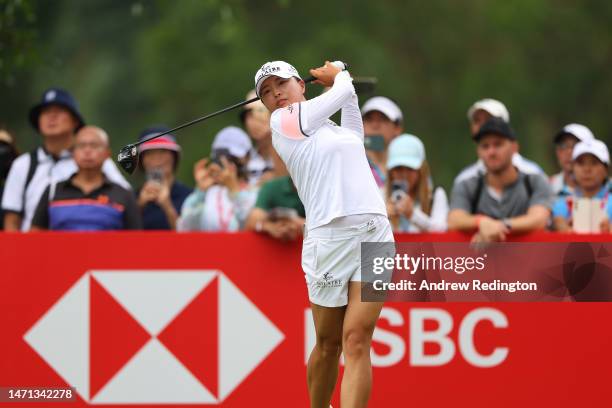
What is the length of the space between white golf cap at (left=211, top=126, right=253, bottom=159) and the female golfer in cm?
250

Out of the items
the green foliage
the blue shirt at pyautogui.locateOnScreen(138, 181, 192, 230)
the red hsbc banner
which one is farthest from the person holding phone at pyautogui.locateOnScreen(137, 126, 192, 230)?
the green foliage

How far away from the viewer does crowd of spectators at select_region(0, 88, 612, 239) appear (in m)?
10.6

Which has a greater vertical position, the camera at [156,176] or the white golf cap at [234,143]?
the white golf cap at [234,143]

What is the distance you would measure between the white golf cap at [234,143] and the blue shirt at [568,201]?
2.38 m

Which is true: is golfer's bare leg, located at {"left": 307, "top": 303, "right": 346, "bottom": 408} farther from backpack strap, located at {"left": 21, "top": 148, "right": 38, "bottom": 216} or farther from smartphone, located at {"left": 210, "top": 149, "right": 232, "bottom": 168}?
backpack strap, located at {"left": 21, "top": 148, "right": 38, "bottom": 216}

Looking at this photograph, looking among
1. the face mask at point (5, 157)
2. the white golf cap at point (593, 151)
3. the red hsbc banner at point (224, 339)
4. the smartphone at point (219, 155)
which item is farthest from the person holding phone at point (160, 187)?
the white golf cap at point (593, 151)

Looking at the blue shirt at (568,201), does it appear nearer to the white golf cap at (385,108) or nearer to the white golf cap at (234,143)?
the white golf cap at (385,108)

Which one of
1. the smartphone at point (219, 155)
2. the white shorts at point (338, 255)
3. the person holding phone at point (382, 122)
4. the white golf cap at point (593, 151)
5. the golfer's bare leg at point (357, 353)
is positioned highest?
the person holding phone at point (382, 122)

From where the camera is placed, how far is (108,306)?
1042 cm

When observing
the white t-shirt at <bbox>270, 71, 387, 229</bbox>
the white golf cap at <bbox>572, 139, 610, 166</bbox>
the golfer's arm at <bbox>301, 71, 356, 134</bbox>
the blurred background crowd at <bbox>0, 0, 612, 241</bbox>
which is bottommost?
the white t-shirt at <bbox>270, 71, 387, 229</bbox>

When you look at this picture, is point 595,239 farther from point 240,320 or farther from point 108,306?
point 108,306

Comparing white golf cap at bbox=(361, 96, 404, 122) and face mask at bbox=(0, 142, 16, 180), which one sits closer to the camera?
white golf cap at bbox=(361, 96, 404, 122)

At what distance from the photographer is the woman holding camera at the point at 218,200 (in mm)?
11125

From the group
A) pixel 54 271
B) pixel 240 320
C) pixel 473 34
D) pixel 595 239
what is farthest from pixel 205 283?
pixel 473 34
